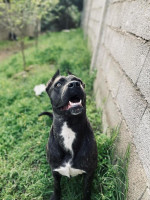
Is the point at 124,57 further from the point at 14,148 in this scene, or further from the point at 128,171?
the point at 14,148

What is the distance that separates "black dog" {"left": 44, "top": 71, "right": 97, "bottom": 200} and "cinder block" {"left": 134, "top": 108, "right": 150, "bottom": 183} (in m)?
0.53

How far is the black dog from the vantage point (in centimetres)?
181

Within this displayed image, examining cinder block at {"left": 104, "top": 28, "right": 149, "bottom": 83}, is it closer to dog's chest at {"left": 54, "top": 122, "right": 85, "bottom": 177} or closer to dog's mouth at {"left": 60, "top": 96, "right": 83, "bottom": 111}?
dog's mouth at {"left": 60, "top": 96, "right": 83, "bottom": 111}

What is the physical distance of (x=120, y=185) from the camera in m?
2.00

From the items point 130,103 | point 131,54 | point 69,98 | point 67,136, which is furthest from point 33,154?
point 131,54

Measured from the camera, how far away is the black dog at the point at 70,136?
71.3 inches

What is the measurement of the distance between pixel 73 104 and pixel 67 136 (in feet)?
1.21

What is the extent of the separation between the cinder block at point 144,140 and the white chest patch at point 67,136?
2.06ft

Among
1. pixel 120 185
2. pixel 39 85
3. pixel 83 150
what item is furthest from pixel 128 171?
pixel 39 85

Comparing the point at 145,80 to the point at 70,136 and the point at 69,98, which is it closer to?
the point at 69,98

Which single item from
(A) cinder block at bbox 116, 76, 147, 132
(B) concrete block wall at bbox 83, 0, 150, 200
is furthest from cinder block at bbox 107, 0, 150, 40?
(A) cinder block at bbox 116, 76, 147, 132

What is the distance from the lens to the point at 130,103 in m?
1.96

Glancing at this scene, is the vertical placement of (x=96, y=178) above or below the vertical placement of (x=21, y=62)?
above

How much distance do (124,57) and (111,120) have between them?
0.89 metres
